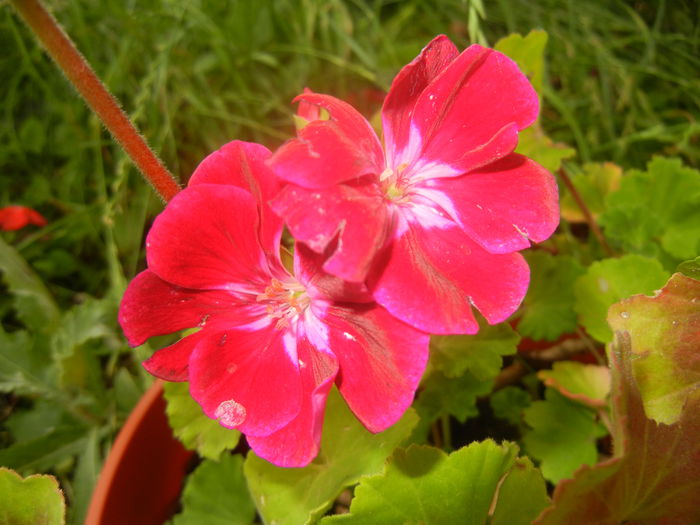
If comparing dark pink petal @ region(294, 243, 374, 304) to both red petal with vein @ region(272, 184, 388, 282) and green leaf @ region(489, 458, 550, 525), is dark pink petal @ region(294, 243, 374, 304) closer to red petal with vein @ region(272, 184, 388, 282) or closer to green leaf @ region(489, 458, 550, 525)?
red petal with vein @ region(272, 184, 388, 282)

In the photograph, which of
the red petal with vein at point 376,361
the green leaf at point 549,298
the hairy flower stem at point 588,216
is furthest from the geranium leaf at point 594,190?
the red petal with vein at point 376,361

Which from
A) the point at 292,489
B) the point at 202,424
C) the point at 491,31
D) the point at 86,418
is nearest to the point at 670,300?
the point at 292,489

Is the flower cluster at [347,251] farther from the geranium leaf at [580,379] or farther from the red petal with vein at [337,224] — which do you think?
the geranium leaf at [580,379]

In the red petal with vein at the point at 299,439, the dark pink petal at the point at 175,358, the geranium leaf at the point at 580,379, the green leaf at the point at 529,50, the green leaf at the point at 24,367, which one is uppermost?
the dark pink petal at the point at 175,358

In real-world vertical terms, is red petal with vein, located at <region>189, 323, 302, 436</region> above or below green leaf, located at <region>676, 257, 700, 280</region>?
above

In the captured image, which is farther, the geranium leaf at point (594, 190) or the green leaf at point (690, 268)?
the geranium leaf at point (594, 190)

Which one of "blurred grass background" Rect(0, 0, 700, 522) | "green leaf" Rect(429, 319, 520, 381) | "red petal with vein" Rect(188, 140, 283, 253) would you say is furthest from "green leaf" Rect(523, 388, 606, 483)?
"blurred grass background" Rect(0, 0, 700, 522)

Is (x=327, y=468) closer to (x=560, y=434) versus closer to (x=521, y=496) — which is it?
(x=521, y=496)
